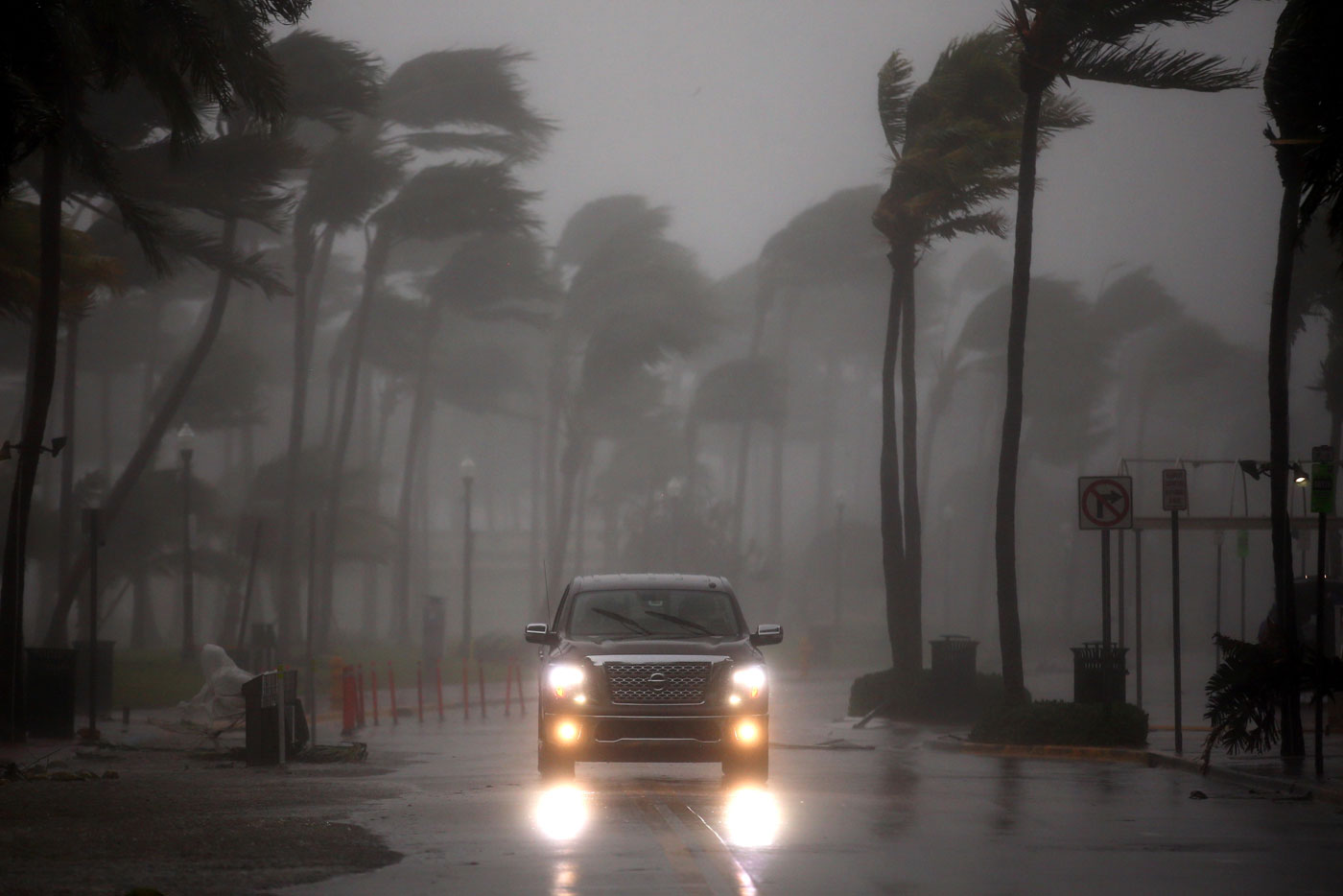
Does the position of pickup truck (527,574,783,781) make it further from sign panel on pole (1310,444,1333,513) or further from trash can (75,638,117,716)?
trash can (75,638,117,716)

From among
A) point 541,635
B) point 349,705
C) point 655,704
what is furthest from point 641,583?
point 349,705

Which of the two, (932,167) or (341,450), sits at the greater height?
(932,167)

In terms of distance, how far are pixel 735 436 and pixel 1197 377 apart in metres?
38.4

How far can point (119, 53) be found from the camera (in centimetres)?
2181

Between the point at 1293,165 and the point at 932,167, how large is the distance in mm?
9047

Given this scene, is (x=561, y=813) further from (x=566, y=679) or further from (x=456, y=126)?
(x=456, y=126)

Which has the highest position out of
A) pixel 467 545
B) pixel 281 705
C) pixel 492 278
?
pixel 492 278

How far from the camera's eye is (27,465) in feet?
80.9

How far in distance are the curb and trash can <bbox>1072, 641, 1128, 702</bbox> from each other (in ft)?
4.29

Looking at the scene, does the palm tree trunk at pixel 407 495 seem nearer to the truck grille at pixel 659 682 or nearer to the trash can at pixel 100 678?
the trash can at pixel 100 678

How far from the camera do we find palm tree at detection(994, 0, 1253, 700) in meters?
23.7

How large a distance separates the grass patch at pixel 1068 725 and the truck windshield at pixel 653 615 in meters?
6.66

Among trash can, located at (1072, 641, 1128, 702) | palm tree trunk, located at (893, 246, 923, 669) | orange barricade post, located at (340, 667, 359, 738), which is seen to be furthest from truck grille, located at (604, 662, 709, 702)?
palm tree trunk, located at (893, 246, 923, 669)

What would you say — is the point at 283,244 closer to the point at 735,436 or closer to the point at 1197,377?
the point at 1197,377
